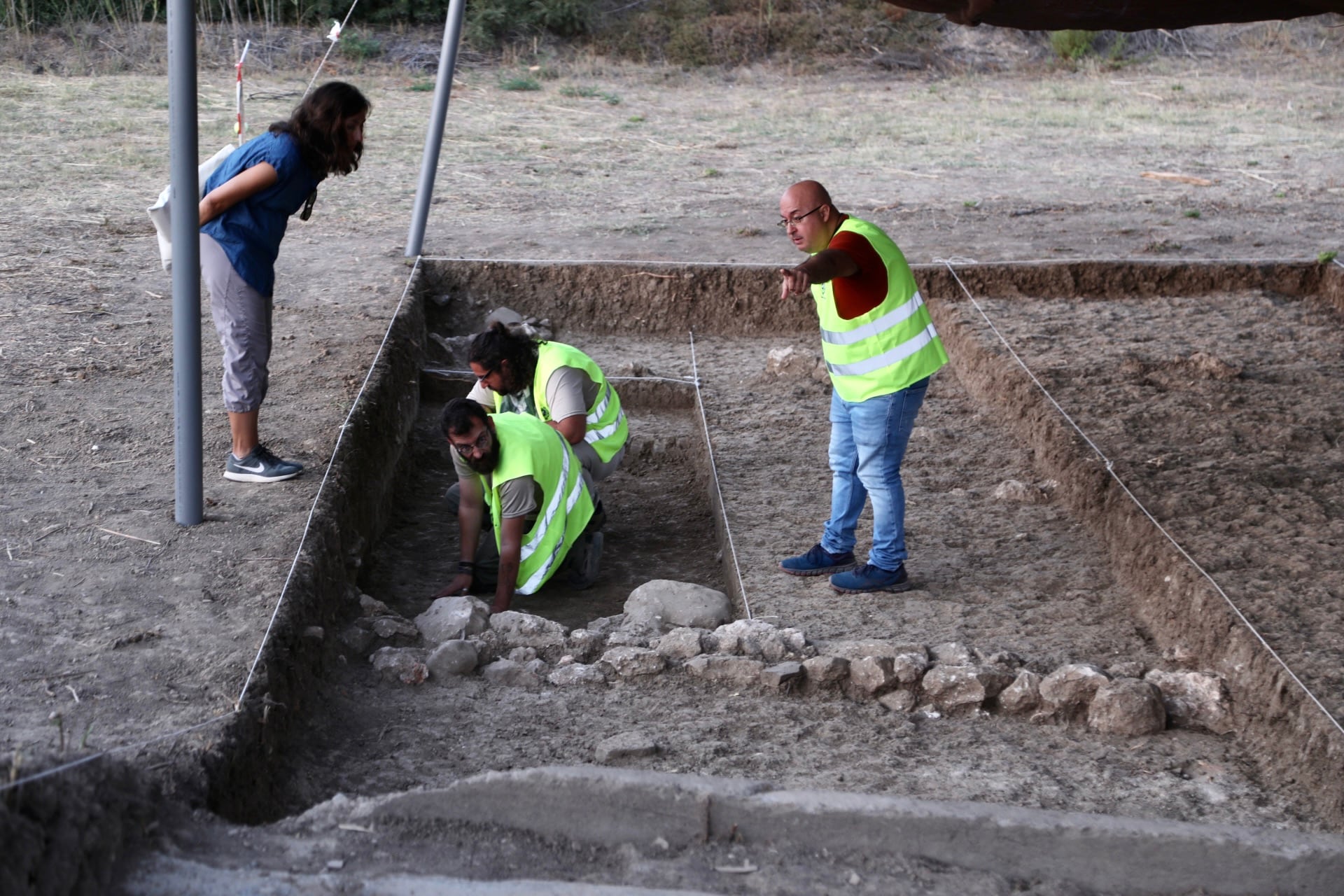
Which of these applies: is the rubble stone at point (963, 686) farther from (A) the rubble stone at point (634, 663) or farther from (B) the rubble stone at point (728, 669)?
(A) the rubble stone at point (634, 663)

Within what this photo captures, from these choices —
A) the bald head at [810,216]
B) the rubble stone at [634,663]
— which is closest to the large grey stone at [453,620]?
the rubble stone at [634,663]

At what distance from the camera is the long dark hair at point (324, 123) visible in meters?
4.20

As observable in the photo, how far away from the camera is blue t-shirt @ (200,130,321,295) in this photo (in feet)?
14.0

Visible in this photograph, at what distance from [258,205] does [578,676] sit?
6.71 ft

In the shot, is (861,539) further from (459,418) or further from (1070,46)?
(1070,46)

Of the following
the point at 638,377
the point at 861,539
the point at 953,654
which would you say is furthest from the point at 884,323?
the point at 638,377

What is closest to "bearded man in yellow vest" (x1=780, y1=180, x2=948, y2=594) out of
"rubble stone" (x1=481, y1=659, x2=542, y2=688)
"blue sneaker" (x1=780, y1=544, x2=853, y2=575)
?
"blue sneaker" (x1=780, y1=544, x2=853, y2=575)

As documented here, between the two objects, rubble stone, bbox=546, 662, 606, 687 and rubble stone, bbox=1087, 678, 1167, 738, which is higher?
rubble stone, bbox=1087, 678, 1167, 738

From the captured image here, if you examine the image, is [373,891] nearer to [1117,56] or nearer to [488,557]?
[488,557]

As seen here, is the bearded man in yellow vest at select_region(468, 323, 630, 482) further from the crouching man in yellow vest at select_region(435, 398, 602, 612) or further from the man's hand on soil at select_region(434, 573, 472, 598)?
the man's hand on soil at select_region(434, 573, 472, 598)

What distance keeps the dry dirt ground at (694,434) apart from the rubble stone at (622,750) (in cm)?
5

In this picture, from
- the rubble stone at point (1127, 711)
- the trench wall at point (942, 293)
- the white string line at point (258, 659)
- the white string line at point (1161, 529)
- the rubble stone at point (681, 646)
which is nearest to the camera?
the white string line at point (258, 659)

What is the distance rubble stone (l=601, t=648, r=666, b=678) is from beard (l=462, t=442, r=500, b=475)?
0.99 metres

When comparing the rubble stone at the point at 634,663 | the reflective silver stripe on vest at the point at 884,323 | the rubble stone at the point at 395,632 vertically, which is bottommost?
the rubble stone at the point at 395,632
